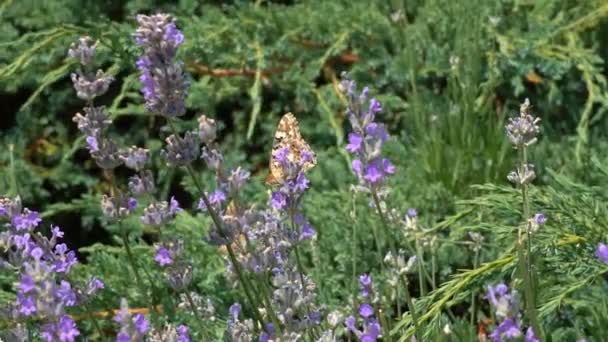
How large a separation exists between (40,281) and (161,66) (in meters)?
0.36

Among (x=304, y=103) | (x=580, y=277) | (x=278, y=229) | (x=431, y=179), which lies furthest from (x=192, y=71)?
(x=278, y=229)

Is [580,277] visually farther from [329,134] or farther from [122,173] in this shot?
[122,173]

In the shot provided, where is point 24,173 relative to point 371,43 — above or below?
below

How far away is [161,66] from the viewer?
150 cm

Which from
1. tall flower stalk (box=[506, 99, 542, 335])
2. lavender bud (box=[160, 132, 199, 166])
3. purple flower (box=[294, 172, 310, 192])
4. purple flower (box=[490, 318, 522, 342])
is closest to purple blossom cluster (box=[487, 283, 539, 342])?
purple flower (box=[490, 318, 522, 342])

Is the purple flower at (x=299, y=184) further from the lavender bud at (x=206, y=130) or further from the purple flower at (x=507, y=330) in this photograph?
the purple flower at (x=507, y=330)

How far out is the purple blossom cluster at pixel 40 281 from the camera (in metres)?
1.34

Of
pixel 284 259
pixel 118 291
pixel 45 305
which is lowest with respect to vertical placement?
pixel 118 291

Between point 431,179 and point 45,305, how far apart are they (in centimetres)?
175

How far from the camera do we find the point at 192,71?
11.3 feet

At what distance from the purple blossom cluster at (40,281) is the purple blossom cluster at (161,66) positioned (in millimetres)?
274

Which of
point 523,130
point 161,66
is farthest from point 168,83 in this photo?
point 523,130

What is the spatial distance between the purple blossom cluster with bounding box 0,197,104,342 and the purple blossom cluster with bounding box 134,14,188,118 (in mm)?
274

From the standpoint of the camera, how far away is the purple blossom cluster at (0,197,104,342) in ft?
4.39
